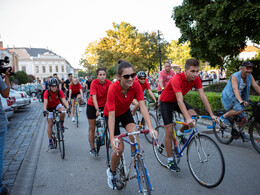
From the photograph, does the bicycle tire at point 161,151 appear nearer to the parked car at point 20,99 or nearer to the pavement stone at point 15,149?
the pavement stone at point 15,149

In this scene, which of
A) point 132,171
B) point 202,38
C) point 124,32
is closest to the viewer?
point 132,171

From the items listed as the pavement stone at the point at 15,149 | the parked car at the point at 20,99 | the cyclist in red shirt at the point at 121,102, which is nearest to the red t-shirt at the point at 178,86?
the cyclist in red shirt at the point at 121,102

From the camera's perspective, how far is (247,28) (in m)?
12.2

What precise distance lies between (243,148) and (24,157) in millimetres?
5082

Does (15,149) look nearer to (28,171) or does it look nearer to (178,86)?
(28,171)

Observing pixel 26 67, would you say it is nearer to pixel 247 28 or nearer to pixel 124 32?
pixel 124 32

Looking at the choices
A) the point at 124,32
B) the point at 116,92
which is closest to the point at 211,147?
the point at 116,92

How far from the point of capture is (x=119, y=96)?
125 inches

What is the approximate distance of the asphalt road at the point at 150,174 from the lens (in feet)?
11.7

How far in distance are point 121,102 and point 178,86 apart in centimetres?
111

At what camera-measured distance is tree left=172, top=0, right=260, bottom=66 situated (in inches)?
450

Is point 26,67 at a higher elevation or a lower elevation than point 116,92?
higher

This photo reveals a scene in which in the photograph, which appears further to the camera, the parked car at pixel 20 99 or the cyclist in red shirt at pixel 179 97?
the parked car at pixel 20 99

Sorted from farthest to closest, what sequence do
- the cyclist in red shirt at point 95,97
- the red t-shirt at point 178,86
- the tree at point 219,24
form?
1. the tree at point 219,24
2. the cyclist in red shirt at point 95,97
3. the red t-shirt at point 178,86
